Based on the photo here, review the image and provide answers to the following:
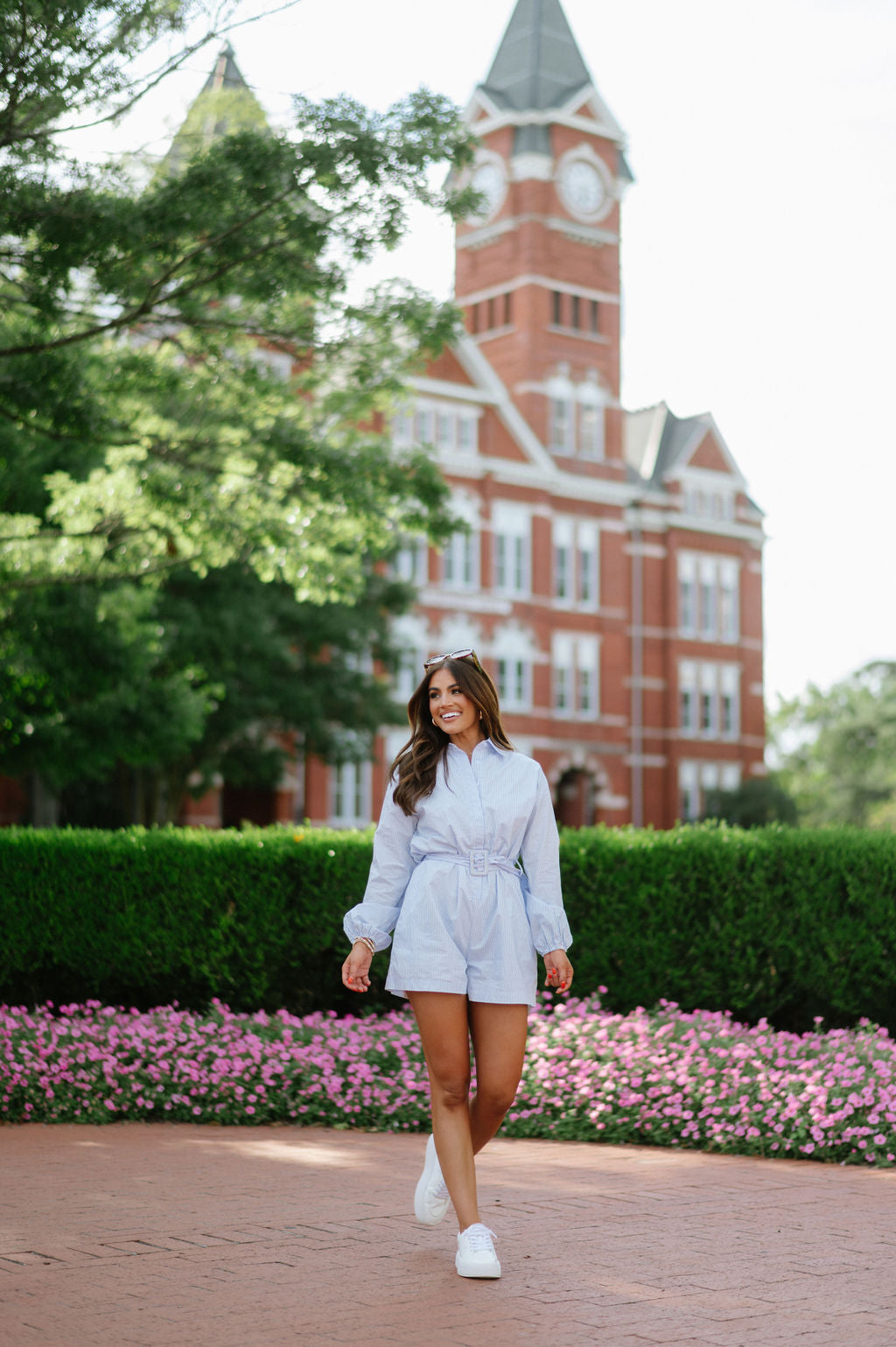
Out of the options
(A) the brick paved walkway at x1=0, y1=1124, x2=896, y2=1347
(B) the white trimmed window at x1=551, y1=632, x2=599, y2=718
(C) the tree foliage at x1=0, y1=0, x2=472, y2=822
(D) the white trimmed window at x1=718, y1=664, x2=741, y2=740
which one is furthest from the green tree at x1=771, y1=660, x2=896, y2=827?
(A) the brick paved walkway at x1=0, y1=1124, x2=896, y2=1347

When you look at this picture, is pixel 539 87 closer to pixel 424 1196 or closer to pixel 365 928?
pixel 365 928

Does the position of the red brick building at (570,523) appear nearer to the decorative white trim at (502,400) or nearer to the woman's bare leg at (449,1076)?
the decorative white trim at (502,400)

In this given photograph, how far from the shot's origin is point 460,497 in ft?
144

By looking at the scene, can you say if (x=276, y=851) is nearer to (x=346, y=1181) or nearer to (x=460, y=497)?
(x=346, y=1181)

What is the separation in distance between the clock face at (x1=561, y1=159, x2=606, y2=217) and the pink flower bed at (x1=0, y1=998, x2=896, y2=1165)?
4139cm

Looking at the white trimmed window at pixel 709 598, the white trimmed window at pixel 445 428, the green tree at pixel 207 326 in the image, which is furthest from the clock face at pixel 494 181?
the green tree at pixel 207 326

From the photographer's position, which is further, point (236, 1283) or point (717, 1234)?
point (717, 1234)

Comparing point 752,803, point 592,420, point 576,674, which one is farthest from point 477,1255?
point 592,420

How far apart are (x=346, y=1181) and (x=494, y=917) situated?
7.39ft

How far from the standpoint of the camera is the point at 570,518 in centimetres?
4722

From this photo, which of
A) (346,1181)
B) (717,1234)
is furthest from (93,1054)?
(717,1234)

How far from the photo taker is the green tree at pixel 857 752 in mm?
67500

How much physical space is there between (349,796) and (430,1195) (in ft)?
121

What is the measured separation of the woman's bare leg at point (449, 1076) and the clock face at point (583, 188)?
45.5 metres
